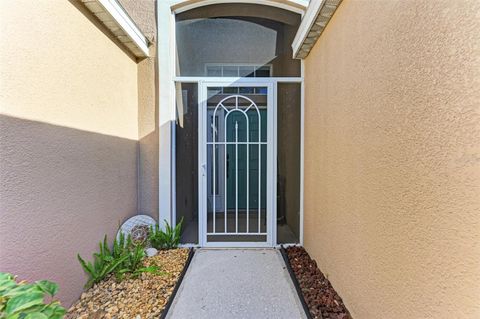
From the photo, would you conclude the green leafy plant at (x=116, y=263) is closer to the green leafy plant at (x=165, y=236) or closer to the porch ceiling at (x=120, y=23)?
the green leafy plant at (x=165, y=236)

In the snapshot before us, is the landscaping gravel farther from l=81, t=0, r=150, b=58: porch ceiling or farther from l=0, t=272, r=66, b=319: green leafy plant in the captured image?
l=81, t=0, r=150, b=58: porch ceiling

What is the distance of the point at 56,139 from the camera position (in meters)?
2.25

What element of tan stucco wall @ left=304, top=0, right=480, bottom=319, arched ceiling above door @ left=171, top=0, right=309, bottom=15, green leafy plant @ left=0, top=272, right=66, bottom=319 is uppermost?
arched ceiling above door @ left=171, top=0, right=309, bottom=15

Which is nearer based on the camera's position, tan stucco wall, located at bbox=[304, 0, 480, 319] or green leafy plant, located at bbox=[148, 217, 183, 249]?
tan stucco wall, located at bbox=[304, 0, 480, 319]

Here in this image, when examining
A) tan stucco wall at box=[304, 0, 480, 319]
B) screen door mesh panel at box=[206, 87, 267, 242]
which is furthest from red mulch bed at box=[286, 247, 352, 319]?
screen door mesh panel at box=[206, 87, 267, 242]

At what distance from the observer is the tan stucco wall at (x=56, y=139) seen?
72.2 inches

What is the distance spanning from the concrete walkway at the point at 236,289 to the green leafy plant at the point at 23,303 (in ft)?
4.78

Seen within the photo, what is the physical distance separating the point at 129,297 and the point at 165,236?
3.97 feet

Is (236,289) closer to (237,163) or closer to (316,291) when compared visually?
(316,291)

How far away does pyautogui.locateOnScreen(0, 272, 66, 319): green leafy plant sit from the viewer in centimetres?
108

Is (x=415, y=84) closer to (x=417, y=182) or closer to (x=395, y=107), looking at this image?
(x=395, y=107)

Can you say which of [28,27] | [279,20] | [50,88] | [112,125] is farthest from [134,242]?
[279,20]

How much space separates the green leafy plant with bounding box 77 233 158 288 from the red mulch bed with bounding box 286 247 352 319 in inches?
68.0

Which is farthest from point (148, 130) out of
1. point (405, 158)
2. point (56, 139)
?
point (405, 158)
